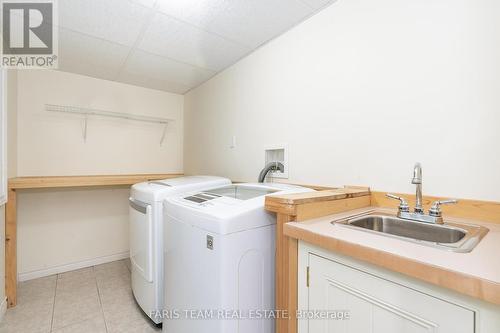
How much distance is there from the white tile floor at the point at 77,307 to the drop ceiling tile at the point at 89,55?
2119 millimetres

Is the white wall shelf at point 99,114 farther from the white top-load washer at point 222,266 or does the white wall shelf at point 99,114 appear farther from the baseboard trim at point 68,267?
the white top-load washer at point 222,266

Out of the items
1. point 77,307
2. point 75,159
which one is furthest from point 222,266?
point 75,159

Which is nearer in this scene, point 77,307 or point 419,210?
point 419,210

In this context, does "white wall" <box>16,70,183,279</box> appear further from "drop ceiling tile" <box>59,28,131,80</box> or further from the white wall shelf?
"drop ceiling tile" <box>59,28,131,80</box>

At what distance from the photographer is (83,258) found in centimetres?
260

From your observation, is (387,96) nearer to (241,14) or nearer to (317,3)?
(317,3)

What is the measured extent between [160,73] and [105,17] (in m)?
0.94

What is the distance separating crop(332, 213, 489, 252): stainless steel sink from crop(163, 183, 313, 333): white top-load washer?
384 millimetres

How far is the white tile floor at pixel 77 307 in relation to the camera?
1.63 meters

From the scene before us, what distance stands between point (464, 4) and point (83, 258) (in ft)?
11.9

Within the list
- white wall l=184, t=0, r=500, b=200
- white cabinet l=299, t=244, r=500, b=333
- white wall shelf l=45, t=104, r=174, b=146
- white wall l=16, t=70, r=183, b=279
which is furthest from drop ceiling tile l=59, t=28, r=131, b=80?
white cabinet l=299, t=244, r=500, b=333

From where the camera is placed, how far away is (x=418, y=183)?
0.99 meters

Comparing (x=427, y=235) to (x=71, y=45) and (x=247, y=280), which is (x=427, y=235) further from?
(x=71, y=45)

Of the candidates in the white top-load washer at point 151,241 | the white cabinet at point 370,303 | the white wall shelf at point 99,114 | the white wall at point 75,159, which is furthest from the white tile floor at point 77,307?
the white wall shelf at point 99,114
